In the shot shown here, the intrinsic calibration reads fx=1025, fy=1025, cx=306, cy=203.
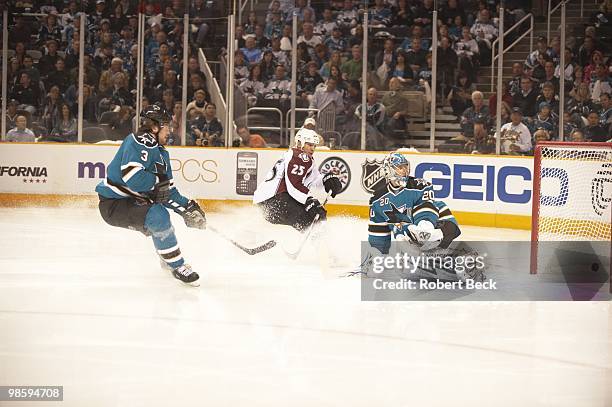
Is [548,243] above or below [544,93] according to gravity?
below

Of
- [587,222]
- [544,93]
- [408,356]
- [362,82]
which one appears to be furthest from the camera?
[362,82]

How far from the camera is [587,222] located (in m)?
8.98

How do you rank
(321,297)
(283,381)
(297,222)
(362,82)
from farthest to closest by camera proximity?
(362,82) → (297,222) → (321,297) → (283,381)

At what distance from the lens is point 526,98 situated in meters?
11.0

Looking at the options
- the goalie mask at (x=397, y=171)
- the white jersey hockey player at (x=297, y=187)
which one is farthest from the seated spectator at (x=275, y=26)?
the goalie mask at (x=397, y=171)

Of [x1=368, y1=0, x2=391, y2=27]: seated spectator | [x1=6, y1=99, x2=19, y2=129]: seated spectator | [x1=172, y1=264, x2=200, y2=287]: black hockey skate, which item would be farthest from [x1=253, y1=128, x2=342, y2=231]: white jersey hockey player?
[x1=6, y1=99, x2=19, y2=129]: seated spectator

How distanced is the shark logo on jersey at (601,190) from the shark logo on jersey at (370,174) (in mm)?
3040

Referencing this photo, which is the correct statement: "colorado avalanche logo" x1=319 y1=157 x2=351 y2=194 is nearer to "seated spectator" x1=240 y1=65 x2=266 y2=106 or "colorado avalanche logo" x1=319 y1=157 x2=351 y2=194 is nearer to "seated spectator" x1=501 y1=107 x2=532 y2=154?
"seated spectator" x1=240 y1=65 x2=266 y2=106

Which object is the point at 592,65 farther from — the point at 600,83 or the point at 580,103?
the point at 580,103

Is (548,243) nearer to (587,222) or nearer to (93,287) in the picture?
(587,222)

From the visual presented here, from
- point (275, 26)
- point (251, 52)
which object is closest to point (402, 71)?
point (275, 26)

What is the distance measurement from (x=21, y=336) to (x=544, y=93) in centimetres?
704

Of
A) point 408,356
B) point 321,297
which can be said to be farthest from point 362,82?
point 408,356

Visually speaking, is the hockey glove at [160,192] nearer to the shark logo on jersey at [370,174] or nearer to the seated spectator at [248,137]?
the shark logo on jersey at [370,174]
